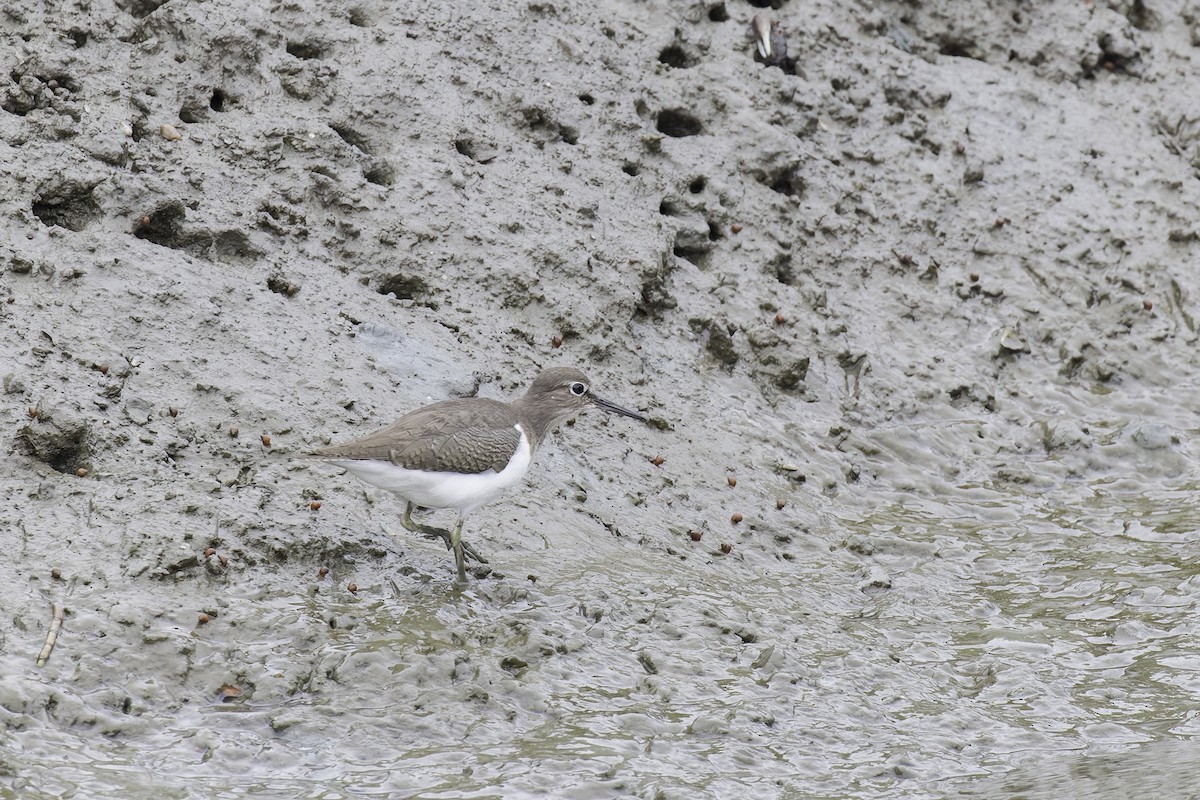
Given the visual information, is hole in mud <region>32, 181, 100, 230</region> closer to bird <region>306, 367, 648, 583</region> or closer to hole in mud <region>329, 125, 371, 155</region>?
hole in mud <region>329, 125, 371, 155</region>

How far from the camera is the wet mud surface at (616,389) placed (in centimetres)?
715

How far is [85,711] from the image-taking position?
6754mm

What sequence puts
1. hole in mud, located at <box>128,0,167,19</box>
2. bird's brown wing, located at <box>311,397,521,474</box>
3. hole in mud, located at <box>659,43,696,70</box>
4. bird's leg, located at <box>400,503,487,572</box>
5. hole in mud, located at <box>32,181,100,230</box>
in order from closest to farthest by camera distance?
1. bird's brown wing, located at <box>311,397,521,474</box>
2. bird's leg, located at <box>400,503,487,572</box>
3. hole in mud, located at <box>32,181,100,230</box>
4. hole in mud, located at <box>128,0,167,19</box>
5. hole in mud, located at <box>659,43,696,70</box>

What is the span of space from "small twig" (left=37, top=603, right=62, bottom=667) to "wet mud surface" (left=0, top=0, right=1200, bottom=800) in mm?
63

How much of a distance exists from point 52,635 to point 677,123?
23.0 ft

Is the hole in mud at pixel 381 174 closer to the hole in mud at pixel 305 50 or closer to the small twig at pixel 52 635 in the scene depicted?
the hole in mud at pixel 305 50

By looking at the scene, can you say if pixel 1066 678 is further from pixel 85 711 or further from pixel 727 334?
pixel 85 711

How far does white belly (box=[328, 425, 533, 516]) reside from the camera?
25.6ft

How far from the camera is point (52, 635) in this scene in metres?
7.03

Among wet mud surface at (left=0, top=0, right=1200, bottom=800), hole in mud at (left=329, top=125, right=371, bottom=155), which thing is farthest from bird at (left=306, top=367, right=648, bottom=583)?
hole in mud at (left=329, top=125, right=371, bottom=155)


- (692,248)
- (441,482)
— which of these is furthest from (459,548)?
(692,248)

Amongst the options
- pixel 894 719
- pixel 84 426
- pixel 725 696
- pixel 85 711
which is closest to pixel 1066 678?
pixel 894 719

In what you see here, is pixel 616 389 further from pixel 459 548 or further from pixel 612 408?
pixel 459 548

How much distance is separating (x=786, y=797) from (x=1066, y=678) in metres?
2.21
